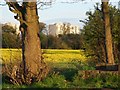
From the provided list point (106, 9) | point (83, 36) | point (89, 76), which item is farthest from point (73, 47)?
point (89, 76)

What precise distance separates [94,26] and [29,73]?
10.4 meters

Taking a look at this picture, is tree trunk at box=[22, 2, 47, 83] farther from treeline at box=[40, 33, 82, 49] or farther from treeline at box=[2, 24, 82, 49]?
treeline at box=[40, 33, 82, 49]

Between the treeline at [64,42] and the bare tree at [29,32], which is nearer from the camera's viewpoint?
the bare tree at [29,32]

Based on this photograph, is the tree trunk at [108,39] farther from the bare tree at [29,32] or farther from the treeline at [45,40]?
the bare tree at [29,32]

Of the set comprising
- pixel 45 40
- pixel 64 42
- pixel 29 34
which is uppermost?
pixel 29 34

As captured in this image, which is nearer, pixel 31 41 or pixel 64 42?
pixel 31 41

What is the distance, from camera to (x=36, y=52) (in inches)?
500

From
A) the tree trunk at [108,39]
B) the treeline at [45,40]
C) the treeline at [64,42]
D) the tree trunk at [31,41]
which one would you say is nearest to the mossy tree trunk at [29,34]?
the tree trunk at [31,41]

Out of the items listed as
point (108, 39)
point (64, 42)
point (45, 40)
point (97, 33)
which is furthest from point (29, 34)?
point (64, 42)

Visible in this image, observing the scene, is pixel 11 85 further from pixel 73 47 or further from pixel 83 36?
pixel 73 47

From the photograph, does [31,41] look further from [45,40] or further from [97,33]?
[45,40]

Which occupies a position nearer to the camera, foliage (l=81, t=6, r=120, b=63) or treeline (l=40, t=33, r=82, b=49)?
foliage (l=81, t=6, r=120, b=63)

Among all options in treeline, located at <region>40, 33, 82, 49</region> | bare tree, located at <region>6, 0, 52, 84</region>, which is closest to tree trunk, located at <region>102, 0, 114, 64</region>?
bare tree, located at <region>6, 0, 52, 84</region>

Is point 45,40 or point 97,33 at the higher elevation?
point 97,33
